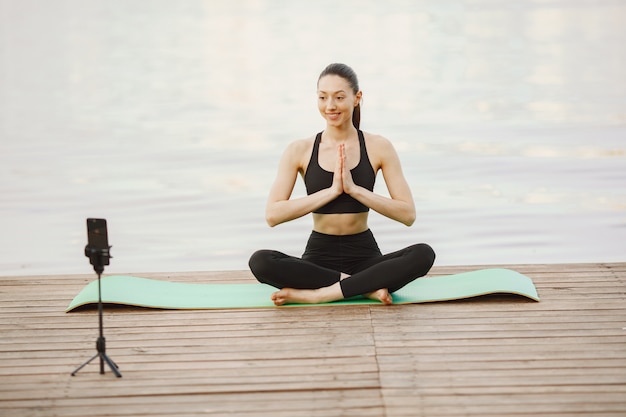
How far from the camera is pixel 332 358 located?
12.1 feet

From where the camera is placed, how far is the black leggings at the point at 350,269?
4.37 m

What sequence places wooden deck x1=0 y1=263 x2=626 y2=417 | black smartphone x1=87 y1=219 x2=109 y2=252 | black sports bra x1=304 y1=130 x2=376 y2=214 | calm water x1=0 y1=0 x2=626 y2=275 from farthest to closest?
calm water x1=0 y1=0 x2=626 y2=275
black sports bra x1=304 y1=130 x2=376 y2=214
black smartphone x1=87 y1=219 x2=109 y2=252
wooden deck x1=0 y1=263 x2=626 y2=417

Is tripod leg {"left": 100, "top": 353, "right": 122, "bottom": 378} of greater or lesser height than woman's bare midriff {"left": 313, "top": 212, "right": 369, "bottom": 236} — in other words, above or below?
below

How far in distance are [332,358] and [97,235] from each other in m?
1.00

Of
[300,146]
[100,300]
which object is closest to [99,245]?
[100,300]

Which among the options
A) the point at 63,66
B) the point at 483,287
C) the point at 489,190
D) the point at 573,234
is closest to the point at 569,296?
the point at 483,287

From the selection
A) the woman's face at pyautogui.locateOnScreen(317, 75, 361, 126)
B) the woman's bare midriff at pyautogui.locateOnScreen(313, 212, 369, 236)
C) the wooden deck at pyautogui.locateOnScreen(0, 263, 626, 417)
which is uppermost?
the woman's face at pyautogui.locateOnScreen(317, 75, 361, 126)

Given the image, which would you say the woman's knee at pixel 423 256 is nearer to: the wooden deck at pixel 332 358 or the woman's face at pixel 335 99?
the wooden deck at pixel 332 358

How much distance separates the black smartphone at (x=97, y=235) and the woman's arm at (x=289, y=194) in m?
1.13

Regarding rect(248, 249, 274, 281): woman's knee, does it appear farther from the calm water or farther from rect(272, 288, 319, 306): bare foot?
the calm water

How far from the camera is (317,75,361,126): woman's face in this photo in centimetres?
443

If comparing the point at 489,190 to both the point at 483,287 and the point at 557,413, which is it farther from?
the point at 557,413

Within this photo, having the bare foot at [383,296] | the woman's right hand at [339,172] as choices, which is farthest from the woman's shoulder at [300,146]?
the bare foot at [383,296]

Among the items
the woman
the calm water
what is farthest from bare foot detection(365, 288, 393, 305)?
the calm water
